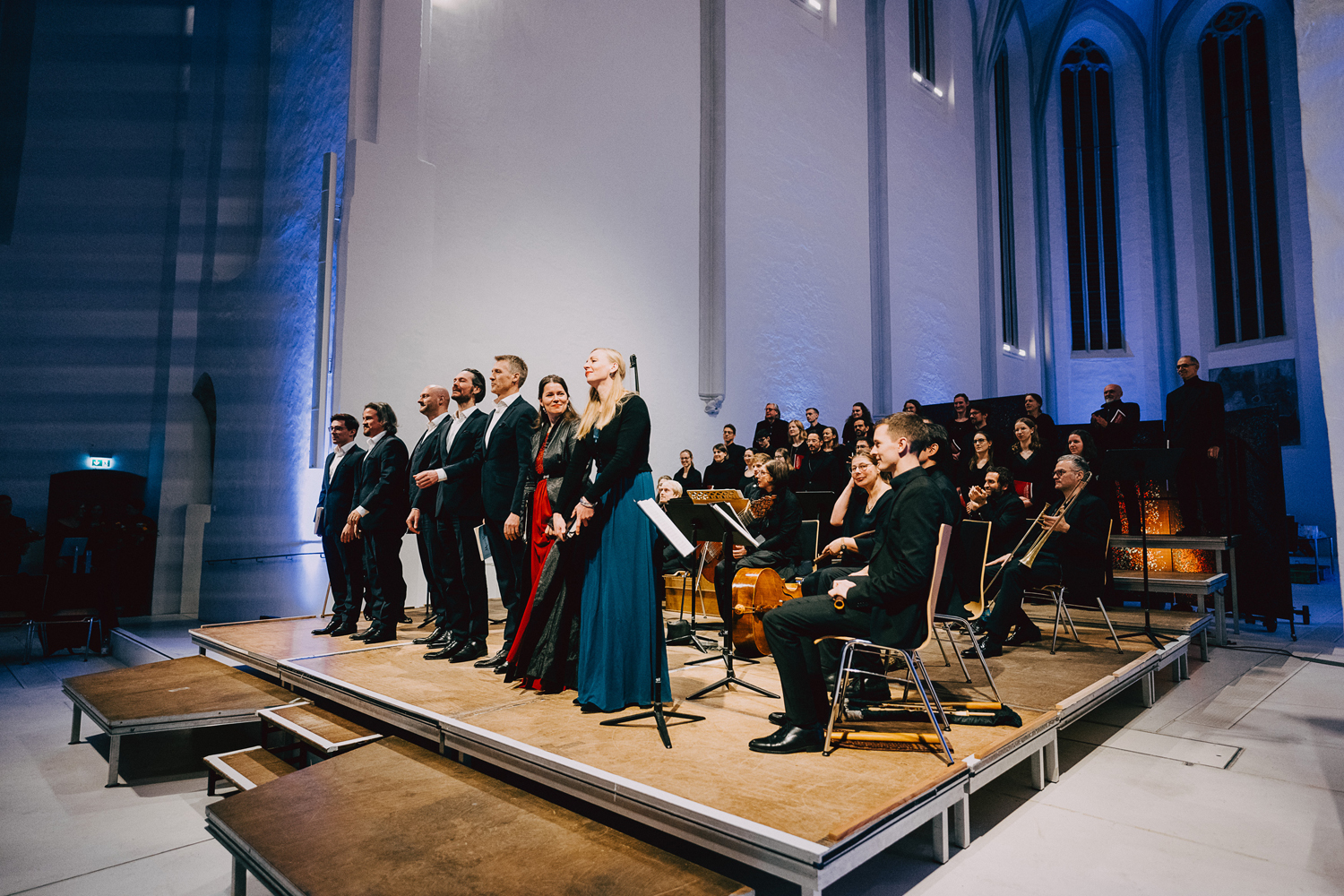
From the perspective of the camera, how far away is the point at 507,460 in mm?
4379

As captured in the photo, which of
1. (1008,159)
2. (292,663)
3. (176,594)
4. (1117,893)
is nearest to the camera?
(1117,893)

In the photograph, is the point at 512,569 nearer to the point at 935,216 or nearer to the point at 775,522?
the point at 775,522

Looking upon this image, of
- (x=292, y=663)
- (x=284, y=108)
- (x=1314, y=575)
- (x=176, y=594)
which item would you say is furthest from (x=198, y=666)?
(x=1314, y=575)

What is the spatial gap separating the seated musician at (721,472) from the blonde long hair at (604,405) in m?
5.71

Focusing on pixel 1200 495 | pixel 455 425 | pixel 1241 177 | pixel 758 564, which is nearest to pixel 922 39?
pixel 1241 177

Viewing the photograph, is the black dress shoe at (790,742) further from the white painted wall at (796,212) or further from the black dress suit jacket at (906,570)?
the white painted wall at (796,212)

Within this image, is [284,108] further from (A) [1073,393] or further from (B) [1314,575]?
(A) [1073,393]

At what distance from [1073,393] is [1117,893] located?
1903 cm

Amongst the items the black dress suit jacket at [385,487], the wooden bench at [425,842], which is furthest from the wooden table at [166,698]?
the wooden bench at [425,842]

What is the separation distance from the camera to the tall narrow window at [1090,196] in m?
18.9

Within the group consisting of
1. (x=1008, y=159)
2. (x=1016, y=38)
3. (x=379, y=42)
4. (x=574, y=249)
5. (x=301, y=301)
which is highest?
(x=1016, y=38)

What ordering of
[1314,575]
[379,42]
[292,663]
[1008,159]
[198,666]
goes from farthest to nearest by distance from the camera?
1. [1008,159]
2. [1314,575]
3. [379,42]
4. [198,666]
5. [292,663]

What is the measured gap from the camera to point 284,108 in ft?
30.9

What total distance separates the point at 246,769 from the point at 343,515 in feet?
7.79
